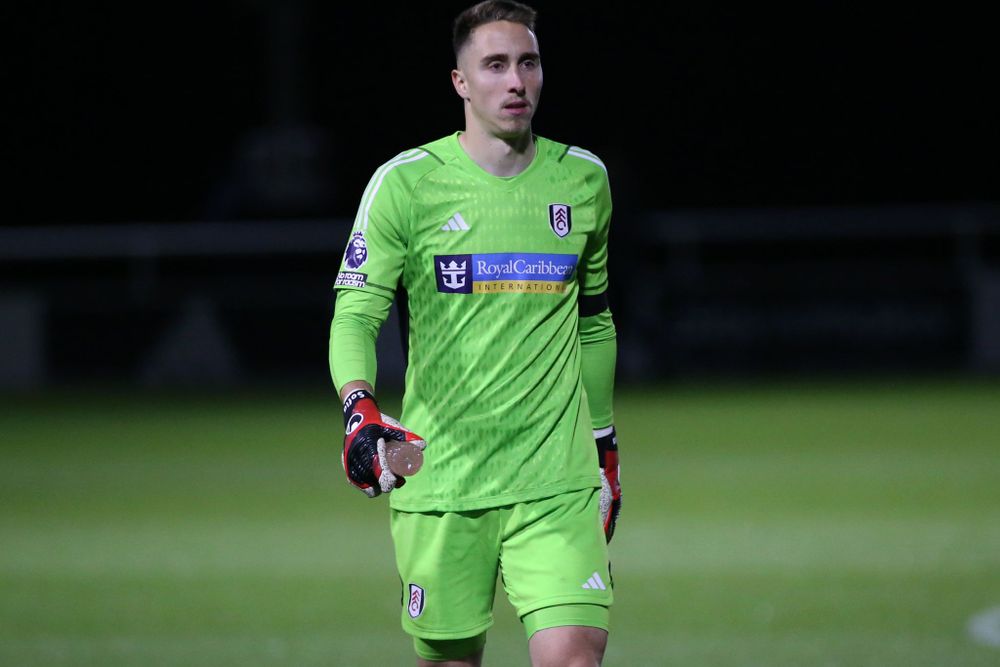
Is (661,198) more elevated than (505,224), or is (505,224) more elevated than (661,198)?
(505,224)

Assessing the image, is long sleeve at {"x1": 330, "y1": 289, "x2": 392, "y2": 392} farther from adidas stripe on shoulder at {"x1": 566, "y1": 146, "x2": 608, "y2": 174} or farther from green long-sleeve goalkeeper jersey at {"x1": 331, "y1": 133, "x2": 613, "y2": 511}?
adidas stripe on shoulder at {"x1": 566, "y1": 146, "x2": 608, "y2": 174}

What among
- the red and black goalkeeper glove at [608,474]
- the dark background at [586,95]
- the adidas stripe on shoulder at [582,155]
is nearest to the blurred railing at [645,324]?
the dark background at [586,95]

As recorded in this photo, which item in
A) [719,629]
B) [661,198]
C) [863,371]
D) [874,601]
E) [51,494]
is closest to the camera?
[719,629]

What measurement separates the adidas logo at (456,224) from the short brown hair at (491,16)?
48cm

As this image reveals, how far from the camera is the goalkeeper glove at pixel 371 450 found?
14.1 ft

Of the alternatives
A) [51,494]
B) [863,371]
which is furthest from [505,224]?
[863,371]

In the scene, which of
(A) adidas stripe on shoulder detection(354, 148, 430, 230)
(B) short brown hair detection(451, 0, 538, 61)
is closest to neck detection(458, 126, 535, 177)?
(A) adidas stripe on shoulder detection(354, 148, 430, 230)

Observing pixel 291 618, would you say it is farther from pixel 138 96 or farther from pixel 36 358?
pixel 138 96

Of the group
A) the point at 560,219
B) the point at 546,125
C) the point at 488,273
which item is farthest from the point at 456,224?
the point at 546,125

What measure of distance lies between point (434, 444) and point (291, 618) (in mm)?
2967

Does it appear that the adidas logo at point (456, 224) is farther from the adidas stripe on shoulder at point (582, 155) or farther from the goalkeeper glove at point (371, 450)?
A: the goalkeeper glove at point (371, 450)

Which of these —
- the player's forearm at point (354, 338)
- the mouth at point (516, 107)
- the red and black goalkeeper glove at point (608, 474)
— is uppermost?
the mouth at point (516, 107)

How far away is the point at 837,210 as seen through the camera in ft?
79.1

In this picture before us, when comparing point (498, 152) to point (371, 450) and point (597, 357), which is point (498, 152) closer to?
point (597, 357)
